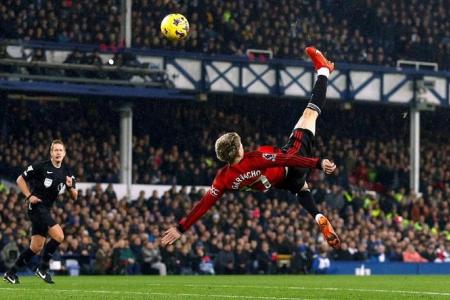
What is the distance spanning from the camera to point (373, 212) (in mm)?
38031

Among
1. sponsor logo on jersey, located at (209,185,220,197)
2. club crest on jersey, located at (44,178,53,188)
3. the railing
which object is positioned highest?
the railing

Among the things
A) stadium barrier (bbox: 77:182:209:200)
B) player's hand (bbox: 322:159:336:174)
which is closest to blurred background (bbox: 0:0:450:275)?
stadium barrier (bbox: 77:182:209:200)

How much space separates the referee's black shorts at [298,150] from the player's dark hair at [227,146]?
3.28 feet

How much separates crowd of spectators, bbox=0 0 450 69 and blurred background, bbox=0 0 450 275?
0.05m

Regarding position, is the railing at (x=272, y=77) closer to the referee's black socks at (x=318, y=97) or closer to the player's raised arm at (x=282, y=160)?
the referee's black socks at (x=318, y=97)

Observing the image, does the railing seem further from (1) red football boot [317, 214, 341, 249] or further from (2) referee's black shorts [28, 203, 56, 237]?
(1) red football boot [317, 214, 341, 249]

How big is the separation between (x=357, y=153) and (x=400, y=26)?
520cm

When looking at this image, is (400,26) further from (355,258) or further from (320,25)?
(355,258)

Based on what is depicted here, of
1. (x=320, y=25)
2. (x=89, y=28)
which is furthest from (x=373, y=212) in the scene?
(x=89, y=28)

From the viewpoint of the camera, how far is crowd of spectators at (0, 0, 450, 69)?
3450 centimetres

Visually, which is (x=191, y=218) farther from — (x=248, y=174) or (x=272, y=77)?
(x=272, y=77)

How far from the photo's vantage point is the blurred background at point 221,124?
31.5m

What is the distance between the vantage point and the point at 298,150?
51.1 ft

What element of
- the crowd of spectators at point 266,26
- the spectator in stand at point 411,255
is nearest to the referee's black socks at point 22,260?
the crowd of spectators at point 266,26
